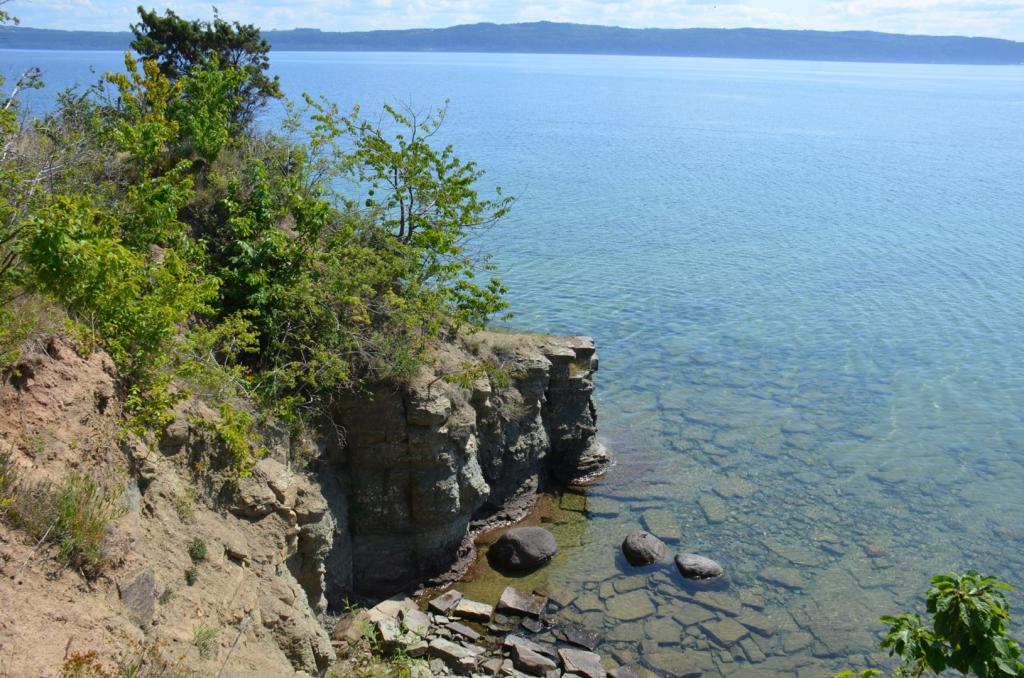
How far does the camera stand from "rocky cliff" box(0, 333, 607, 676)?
10312mm

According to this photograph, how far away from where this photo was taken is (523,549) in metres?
21.1

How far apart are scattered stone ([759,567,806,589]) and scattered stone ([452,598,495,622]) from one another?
6.34 metres

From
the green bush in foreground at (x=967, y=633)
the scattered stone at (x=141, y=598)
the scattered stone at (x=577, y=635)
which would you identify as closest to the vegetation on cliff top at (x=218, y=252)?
the scattered stone at (x=141, y=598)

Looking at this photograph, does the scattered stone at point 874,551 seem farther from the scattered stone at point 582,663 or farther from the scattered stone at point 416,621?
the scattered stone at point 416,621

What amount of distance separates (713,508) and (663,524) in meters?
1.57

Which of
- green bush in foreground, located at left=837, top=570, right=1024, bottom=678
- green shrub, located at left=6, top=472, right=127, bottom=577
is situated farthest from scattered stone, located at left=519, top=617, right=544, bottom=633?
green bush in foreground, located at left=837, top=570, right=1024, bottom=678

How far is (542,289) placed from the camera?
1508 inches

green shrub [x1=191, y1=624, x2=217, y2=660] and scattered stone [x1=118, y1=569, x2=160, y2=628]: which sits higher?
scattered stone [x1=118, y1=569, x2=160, y2=628]

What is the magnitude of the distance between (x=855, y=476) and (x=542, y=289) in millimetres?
16583

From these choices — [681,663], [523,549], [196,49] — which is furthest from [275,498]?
[196,49]

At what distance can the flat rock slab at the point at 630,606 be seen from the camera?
1942 cm

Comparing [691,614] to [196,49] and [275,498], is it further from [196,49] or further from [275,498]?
[196,49]

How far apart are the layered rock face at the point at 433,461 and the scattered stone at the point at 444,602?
1320 mm

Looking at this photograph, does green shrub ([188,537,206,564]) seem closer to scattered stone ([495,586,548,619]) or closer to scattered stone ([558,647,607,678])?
scattered stone ([558,647,607,678])
